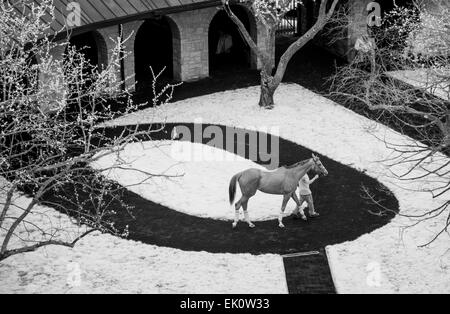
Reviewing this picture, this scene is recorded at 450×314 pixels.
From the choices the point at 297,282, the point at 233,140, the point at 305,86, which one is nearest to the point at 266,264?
the point at 297,282

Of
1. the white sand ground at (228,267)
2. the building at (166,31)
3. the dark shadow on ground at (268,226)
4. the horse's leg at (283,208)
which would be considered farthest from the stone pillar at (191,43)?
the horse's leg at (283,208)

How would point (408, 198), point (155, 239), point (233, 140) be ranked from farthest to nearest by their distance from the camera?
point (233, 140)
point (408, 198)
point (155, 239)

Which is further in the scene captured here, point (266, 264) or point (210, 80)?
point (210, 80)

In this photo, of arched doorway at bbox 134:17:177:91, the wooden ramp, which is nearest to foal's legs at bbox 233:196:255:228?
the wooden ramp

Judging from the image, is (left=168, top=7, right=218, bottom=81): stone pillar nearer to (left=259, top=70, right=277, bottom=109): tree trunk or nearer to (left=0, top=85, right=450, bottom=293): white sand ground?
(left=259, top=70, right=277, bottom=109): tree trunk

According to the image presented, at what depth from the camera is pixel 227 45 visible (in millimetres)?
38125

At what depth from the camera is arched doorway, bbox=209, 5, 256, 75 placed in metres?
36.3

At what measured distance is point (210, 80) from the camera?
33.8 meters

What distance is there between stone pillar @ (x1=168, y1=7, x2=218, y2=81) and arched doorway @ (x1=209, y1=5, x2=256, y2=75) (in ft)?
6.12

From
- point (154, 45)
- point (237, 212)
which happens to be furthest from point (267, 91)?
point (237, 212)

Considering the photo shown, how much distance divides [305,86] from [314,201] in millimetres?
10678

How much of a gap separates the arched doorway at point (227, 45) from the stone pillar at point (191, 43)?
187 cm
